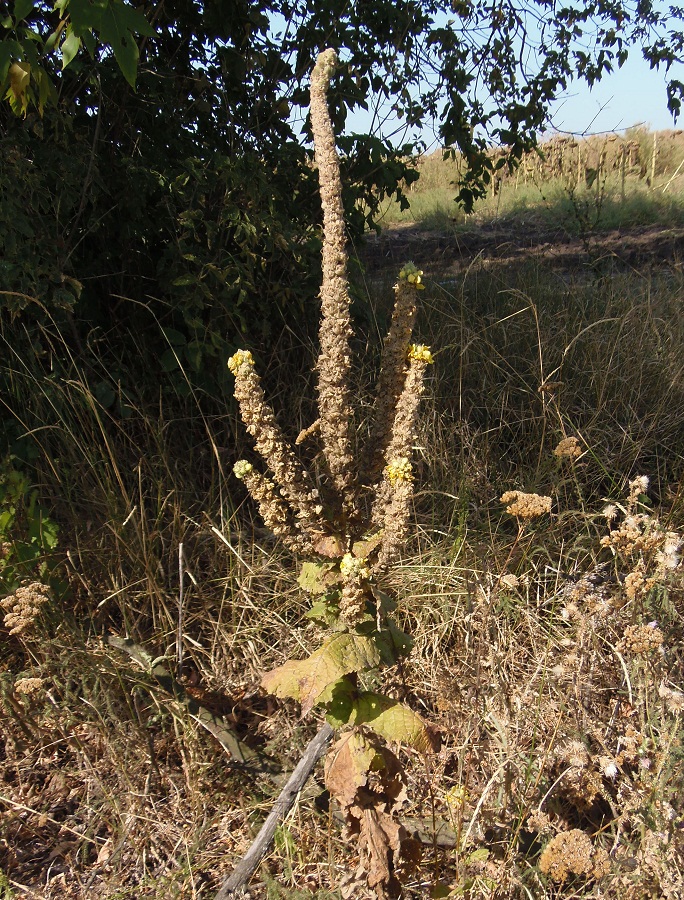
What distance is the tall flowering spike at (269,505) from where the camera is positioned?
157 cm

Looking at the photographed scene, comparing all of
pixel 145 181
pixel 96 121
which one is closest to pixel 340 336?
pixel 145 181

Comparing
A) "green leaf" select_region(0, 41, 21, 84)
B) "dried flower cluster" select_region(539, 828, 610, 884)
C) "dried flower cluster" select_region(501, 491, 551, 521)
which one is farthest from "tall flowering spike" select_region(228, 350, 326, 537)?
"green leaf" select_region(0, 41, 21, 84)

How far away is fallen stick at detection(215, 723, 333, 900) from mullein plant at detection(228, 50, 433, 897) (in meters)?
0.21

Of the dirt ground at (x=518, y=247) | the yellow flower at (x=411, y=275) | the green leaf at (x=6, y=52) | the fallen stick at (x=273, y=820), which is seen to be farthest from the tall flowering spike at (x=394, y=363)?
the dirt ground at (x=518, y=247)

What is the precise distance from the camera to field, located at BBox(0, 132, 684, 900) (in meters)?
1.86

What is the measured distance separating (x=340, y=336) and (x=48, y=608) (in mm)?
1472

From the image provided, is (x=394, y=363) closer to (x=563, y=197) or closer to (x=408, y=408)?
(x=408, y=408)

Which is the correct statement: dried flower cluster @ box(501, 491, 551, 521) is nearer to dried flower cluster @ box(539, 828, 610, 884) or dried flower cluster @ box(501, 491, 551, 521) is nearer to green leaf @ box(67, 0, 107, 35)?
dried flower cluster @ box(539, 828, 610, 884)

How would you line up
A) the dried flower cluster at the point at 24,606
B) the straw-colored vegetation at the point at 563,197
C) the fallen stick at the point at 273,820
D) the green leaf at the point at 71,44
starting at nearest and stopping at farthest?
the fallen stick at the point at 273,820 < the green leaf at the point at 71,44 < the dried flower cluster at the point at 24,606 < the straw-colored vegetation at the point at 563,197

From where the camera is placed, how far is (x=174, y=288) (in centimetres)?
313

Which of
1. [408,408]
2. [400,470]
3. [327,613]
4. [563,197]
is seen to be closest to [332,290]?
[408,408]

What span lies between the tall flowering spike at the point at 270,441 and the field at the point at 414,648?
69 cm

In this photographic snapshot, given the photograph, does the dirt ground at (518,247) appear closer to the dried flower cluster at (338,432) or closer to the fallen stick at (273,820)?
the dried flower cluster at (338,432)

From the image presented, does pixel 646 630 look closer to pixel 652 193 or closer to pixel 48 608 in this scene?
pixel 48 608
